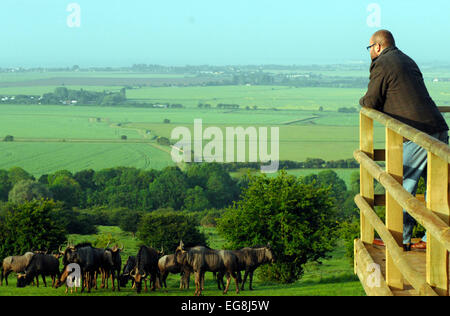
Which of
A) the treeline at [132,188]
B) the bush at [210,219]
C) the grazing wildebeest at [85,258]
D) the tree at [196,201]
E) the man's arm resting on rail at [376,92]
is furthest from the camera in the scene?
the tree at [196,201]

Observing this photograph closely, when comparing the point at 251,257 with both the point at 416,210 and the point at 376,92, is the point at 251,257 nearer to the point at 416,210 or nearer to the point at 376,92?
the point at 376,92

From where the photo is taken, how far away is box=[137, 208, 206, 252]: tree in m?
60.8

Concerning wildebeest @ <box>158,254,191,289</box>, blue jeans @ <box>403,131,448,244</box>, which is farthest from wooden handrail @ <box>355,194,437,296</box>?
wildebeest @ <box>158,254,191,289</box>

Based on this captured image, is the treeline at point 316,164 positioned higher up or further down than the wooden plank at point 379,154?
further down

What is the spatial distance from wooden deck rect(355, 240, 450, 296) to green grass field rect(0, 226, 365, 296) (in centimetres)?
1816

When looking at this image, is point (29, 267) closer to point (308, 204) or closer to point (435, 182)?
point (308, 204)

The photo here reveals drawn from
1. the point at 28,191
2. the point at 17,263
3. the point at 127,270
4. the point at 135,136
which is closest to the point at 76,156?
the point at 135,136

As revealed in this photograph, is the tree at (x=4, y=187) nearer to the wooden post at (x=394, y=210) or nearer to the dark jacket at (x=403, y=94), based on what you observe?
the dark jacket at (x=403, y=94)

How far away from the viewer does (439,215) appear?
3867 mm

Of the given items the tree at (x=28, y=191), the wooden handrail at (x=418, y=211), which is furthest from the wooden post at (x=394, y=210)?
the tree at (x=28, y=191)

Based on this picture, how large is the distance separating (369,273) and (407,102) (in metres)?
1.57

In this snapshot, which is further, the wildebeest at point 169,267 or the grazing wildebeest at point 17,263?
the grazing wildebeest at point 17,263

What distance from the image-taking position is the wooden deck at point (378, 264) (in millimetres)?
4863

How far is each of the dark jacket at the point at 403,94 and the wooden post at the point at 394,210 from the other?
1006mm
